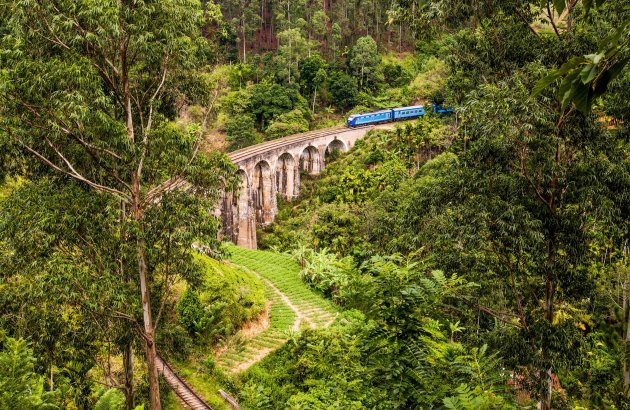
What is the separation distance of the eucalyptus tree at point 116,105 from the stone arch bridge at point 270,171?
22912 millimetres

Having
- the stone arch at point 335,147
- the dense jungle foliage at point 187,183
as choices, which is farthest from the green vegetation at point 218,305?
the stone arch at point 335,147

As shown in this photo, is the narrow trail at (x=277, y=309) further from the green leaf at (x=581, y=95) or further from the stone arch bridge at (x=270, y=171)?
the green leaf at (x=581, y=95)

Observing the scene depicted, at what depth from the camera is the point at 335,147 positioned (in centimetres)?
4406

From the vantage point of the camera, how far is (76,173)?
28.8 ft

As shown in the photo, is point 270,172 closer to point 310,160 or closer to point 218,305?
point 310,160

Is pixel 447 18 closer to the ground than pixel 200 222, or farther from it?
farther from it

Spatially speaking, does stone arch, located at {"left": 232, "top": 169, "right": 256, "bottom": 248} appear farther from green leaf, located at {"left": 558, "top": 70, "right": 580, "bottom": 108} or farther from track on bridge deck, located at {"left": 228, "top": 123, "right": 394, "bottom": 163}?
green leaf, located at {"left": 558, "top": 70, "right": 580, "bottom": 108}

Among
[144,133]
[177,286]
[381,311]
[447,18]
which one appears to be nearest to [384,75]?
[177,286]

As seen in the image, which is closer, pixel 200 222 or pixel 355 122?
pixel 200 222

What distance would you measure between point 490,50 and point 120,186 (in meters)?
7.76

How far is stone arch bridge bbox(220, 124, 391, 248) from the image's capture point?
115ft

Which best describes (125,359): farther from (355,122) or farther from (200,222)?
(355,122)

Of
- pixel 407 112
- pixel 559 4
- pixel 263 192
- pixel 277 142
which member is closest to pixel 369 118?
pixel 407 112

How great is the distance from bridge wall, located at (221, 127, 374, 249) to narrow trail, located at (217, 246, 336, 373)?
5685 millimetres
